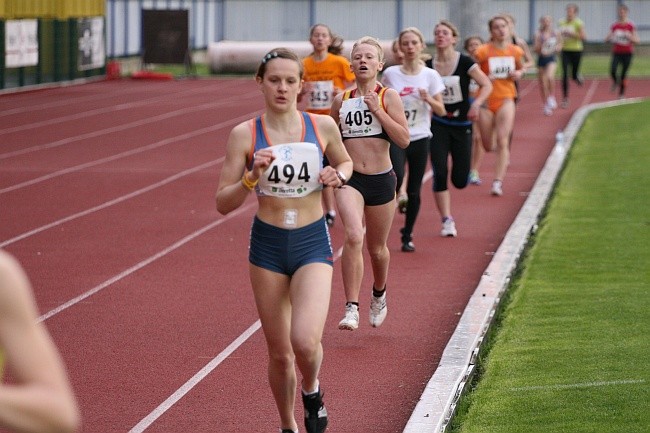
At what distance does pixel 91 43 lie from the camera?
134 ft

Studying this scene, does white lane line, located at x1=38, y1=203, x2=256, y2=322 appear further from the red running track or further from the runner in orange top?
the runner in orange top

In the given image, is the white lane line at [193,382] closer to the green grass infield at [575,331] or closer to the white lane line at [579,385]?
the green grass infield at [575,331]

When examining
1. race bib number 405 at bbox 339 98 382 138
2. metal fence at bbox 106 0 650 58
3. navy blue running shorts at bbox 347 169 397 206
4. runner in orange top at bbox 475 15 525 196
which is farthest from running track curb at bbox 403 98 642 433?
metal fence at bbox 106 0 650 58

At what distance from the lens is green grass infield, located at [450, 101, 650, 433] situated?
22.5 ft

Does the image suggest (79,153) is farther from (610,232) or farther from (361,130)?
(361,130)

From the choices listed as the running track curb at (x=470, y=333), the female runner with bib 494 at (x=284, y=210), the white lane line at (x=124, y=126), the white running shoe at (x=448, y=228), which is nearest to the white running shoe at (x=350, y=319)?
the running track curb at (x=470, y=333)

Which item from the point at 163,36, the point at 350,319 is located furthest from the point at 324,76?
the point at 163,36

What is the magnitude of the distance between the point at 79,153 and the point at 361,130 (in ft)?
42.3

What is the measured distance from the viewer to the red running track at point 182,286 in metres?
7.46

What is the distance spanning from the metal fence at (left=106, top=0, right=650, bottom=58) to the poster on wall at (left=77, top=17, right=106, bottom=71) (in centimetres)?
1126

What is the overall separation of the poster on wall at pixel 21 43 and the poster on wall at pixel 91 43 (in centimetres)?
404

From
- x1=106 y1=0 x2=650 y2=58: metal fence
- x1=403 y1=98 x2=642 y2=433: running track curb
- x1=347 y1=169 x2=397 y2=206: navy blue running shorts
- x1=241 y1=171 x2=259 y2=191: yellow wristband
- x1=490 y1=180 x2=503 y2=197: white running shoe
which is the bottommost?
x1=403 y1=98 x2=642 y2=433: running track curb

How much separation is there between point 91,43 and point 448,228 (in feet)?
94.8

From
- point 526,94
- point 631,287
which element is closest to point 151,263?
point 631,287
